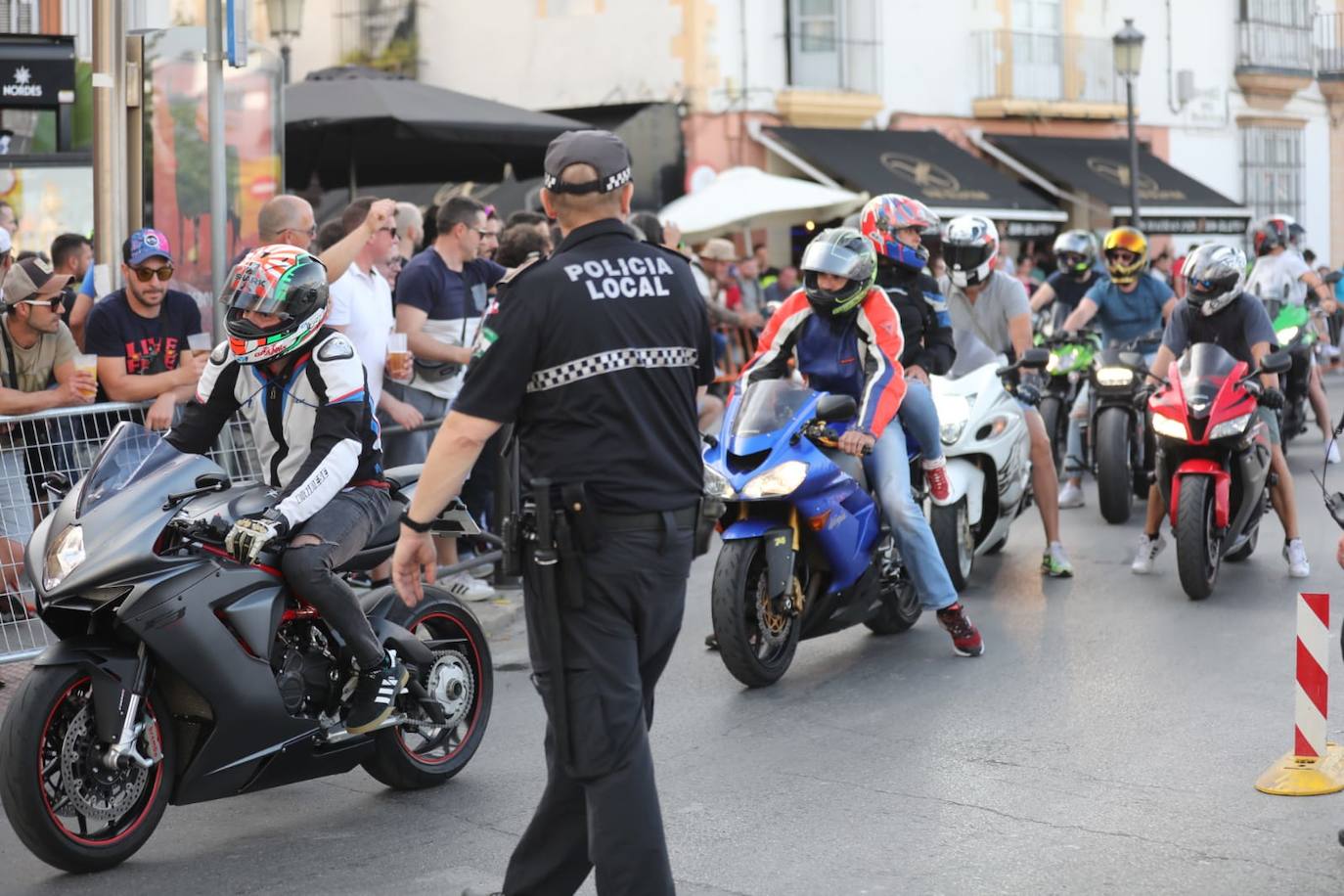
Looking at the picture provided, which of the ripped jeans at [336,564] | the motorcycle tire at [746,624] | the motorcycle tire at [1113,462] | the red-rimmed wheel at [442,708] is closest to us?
the ripped jeans at [336,564]

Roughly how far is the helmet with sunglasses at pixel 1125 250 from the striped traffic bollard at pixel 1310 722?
261 inches

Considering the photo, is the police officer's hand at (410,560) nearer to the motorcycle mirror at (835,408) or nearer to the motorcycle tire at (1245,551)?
the motorcycle mirror at (835,408)

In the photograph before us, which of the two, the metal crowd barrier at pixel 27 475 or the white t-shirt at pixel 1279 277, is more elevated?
the white t-shirt at pixel 1279 277

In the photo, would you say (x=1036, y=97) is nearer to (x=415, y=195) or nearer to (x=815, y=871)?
(x=415, y=195)

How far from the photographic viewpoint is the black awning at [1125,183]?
2888 centimetres

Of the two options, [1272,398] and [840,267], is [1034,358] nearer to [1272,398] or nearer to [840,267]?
[1272,398]

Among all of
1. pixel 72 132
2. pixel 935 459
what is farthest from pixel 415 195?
pixel 935 459

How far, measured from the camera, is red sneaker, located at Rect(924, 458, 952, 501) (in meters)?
8.31

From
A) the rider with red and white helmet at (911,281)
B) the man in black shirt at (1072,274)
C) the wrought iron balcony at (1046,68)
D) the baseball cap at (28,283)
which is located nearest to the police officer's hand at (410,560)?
the baseball cap at (28,283)

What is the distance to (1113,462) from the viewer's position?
37.8ft

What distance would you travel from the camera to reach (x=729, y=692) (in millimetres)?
7438

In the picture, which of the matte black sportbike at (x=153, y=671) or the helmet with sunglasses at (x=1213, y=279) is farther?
the helmet with sunglasses at (x=1213, y=279)

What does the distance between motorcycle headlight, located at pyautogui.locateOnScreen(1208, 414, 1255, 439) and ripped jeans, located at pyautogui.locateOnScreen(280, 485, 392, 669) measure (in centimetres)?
460

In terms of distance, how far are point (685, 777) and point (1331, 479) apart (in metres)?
8.76
